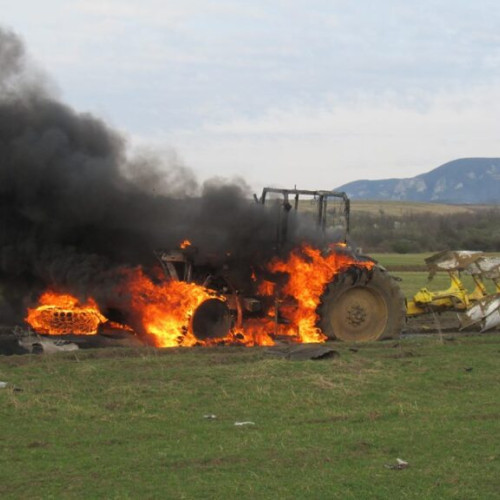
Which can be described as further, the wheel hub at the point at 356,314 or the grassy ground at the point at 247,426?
the wheel hub at the point at 356,314

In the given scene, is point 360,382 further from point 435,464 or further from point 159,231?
point 159,231

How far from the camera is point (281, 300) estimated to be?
16.8 meters

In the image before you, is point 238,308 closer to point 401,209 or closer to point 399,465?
point 399,465

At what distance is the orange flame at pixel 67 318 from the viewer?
16750 mm

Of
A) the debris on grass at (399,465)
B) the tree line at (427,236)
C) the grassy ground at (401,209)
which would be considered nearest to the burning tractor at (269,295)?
the debris on grass at (399,465)

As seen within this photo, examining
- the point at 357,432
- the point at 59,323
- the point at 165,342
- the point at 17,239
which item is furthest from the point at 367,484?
the point at 17,239

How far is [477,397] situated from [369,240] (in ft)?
194

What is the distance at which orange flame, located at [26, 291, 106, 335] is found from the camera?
55.0ft

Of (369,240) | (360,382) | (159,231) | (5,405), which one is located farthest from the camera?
(369,240)

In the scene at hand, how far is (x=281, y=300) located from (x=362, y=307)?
5.77 ft

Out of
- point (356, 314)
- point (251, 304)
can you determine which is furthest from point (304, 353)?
point (356, 314)

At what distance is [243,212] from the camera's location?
55.5 ft

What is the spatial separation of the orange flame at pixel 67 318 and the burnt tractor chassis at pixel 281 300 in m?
1.82

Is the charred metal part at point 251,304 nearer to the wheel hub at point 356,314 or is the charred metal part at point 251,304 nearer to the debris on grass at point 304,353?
the debris on grass at point 304,353
